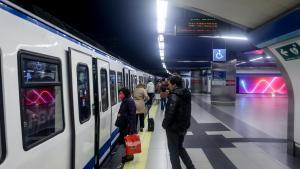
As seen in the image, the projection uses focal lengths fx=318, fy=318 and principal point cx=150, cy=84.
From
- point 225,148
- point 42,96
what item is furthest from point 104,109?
point 42,96

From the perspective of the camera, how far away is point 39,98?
2.97 meters

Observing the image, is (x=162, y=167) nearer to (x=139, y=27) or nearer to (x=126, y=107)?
(x=126, y=107)

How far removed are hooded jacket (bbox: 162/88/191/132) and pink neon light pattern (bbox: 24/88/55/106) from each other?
1.96m

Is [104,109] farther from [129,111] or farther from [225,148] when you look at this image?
[225,148]

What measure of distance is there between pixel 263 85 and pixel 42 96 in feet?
98.0

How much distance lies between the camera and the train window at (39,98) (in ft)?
8.70

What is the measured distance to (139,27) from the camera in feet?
61.5

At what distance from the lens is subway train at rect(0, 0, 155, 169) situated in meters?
2.34

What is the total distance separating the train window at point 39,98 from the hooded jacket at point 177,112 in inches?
68.5

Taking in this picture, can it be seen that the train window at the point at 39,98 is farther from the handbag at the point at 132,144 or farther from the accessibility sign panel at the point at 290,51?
the accessibility sign panel at the point at 290,51

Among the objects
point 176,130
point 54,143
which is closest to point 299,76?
point 176,130

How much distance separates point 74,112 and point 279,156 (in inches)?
180

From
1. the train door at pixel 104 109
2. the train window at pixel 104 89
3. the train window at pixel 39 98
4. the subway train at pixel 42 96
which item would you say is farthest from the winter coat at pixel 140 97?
the train window at pixel 39 98

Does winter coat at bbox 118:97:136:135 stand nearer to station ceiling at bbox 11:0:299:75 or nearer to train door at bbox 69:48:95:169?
train door at bbox 69:48:95:169
